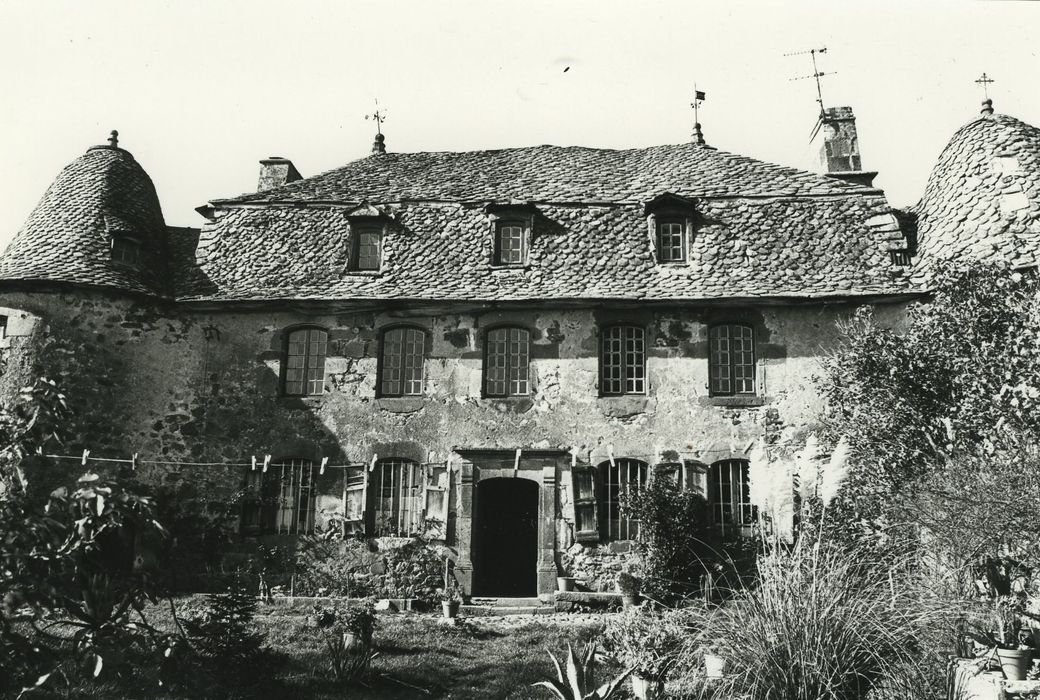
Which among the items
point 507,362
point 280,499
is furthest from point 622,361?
point 280,499

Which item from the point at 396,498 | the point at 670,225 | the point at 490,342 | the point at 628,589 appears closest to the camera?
the point at 628,589

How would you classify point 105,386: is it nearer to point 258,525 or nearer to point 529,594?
point 258,525

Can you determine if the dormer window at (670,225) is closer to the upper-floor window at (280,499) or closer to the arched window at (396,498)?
the arched window at (396,498)

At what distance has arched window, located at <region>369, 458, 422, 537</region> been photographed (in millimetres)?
15391

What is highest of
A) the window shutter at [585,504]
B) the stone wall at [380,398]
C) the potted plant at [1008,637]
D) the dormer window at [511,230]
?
the dormer window at [511,230]

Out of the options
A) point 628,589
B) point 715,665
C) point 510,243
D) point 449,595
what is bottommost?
point 449,595

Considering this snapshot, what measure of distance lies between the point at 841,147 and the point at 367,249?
1094 centimetres

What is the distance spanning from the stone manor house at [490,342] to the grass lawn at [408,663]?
2.81m

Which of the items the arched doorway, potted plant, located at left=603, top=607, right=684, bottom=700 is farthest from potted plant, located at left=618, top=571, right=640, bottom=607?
potted plant, located at left=603, top=607, right=684, bottom=700

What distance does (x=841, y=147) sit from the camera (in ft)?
62.1

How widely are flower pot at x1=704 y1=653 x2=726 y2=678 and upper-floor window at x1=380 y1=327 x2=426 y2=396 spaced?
9704 millimetres

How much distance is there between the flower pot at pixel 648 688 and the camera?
7480mm

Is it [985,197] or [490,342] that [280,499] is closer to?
[490,342]

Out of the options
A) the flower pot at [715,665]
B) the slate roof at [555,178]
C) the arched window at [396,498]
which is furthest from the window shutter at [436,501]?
the flower pot at [715,665]
